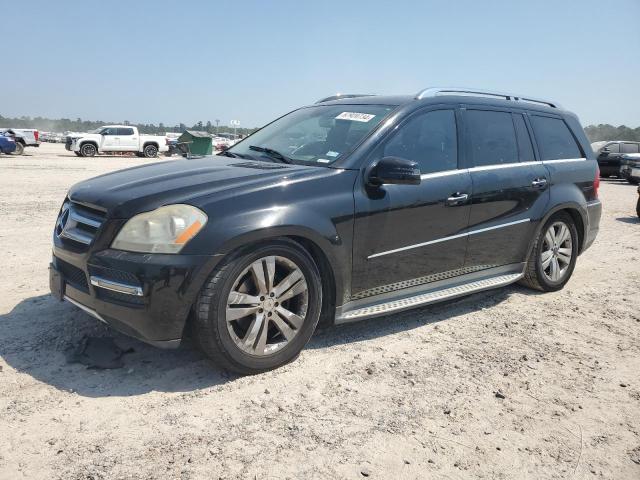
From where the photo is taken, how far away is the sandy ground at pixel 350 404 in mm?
2477

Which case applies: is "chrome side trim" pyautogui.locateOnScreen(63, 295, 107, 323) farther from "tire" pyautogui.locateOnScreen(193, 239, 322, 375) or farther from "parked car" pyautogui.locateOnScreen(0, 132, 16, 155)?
"parked car" pyautogui.locateOnScreen(0, 132, 16, 155)

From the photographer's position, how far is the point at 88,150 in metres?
29.5

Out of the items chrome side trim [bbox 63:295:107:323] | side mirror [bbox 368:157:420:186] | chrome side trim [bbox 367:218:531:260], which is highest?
side mirror [bbox 368:157:420:186]

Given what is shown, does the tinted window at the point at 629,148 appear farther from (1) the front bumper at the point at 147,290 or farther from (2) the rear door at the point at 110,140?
(2) the rear door at the point at 110,140

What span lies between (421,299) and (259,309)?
1.38 m

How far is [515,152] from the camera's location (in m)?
4.86

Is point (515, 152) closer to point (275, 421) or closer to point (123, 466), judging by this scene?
point (275, 421)

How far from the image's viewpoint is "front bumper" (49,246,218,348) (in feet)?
9.64

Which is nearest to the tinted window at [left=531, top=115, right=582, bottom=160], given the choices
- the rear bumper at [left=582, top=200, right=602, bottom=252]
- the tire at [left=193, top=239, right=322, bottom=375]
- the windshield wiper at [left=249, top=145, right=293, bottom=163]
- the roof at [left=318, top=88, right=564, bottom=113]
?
the roof at [left=318, top=88, right=564, bottom=113]

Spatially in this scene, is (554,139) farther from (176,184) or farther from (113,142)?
(113,142)

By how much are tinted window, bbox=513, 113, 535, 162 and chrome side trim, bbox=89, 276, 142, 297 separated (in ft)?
11.8

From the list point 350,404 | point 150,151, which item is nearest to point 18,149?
point 150,151

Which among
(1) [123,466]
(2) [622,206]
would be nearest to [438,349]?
(1) [123,466]

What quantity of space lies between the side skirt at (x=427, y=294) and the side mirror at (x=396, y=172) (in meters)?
0.85
